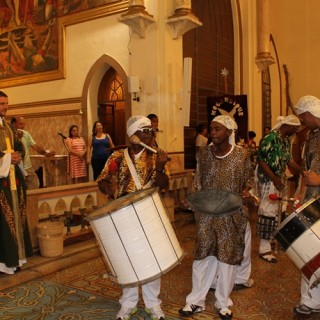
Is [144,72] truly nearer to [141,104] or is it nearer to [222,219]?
[141,104]

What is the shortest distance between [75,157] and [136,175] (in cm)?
485

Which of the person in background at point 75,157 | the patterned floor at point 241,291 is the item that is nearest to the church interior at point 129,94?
the patterned floor at point 241,291

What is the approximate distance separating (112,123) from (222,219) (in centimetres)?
644

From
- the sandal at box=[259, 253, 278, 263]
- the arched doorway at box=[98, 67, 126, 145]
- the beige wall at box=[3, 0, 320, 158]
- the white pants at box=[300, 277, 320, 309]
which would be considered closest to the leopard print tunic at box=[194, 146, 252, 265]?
the white pants at box=[300, 277, 320, 309]

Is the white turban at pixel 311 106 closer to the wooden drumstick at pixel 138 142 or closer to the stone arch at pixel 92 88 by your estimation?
the wooden drumstick at pixel 138 142

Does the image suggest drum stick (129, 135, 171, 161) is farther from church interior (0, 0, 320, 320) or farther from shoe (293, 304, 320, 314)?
shoe (293, 304, 320, 314)

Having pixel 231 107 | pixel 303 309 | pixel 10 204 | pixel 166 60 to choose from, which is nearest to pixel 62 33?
pixel 166 60

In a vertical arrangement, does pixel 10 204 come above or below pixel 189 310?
above

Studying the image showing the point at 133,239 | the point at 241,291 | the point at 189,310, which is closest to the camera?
the point at 133,239

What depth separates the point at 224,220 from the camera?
322 cm

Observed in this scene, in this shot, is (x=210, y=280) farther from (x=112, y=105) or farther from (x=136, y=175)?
(x=112, y=105)

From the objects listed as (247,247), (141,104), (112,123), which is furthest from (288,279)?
(112,123)

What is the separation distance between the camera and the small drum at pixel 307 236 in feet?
8.91

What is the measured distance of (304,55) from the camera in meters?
13.1
